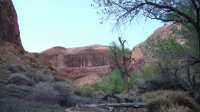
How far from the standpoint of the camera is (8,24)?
61969 mm

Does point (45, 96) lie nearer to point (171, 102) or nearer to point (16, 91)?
point (16, 91)

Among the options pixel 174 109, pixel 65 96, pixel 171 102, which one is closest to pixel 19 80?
pixel 65 96

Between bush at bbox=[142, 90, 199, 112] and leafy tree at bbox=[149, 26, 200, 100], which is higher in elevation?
leafy tree at bbox=[149, 26, 200, 100]

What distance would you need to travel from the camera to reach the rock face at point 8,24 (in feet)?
196

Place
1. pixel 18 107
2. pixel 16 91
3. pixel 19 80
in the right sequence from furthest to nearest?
pixel 19 80 < pixel 16 91 < pixel 18 107

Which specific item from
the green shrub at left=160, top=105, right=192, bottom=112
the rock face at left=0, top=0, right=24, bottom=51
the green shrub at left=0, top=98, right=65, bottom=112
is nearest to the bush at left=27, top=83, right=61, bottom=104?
the green shrub at left=0, top=98, right=65, bottom=112

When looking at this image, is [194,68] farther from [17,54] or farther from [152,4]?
[17,54]

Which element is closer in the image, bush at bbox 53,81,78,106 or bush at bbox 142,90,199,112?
bush at bbox 142,90,199,112

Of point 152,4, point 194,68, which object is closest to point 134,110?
point 194,68

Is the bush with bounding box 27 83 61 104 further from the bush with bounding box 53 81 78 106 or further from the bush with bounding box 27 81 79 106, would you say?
the bush with bounding box 53 81 78 106

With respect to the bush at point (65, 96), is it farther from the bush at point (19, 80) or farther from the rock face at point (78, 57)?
the rock face at point (78, 57)

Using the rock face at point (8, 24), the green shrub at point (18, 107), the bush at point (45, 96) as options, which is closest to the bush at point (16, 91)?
the bush at point (45, 96)

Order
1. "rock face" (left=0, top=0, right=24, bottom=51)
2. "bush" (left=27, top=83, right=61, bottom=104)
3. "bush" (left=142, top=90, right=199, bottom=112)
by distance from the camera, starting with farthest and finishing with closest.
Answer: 1. "rock face" (left=0, top=0, right=24, bottom=51)
2. "bush" (left=27, top=83, right=61, bottom=104)
3. "bush" (left=142, top=90, right=199, bottom=112)

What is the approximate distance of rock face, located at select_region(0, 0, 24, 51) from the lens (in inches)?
2346
